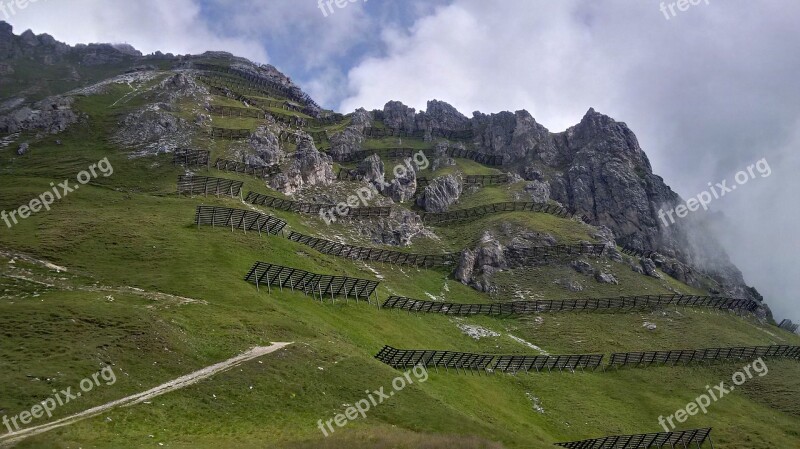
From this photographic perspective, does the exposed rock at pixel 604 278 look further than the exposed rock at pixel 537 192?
No

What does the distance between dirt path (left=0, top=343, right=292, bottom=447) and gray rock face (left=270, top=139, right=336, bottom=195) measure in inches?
3649

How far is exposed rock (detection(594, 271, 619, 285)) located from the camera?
120675 millimetres

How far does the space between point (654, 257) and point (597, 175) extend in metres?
51.6

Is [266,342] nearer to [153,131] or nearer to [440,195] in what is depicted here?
[153,131]

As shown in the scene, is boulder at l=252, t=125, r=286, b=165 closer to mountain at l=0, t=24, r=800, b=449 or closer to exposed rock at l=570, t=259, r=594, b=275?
mountain at l=0, t=24, r=800, b=449

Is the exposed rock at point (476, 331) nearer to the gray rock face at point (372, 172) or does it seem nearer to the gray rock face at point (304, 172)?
the gray rock face at point (304, 172)

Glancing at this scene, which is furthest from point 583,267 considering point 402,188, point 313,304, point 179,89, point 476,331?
point 179,89

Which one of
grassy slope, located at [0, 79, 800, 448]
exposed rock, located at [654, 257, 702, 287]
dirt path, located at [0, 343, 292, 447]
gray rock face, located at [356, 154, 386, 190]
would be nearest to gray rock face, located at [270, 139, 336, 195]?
gray rock face, located at [356, 154, 386, 190]

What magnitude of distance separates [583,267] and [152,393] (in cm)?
10452

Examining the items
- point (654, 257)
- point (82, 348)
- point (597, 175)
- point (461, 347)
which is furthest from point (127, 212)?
point (597, 175)

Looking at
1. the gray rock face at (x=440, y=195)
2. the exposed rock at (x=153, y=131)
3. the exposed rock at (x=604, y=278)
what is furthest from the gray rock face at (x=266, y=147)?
the exposed rock at (x=604, y=278)

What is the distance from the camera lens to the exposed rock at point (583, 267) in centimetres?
12372

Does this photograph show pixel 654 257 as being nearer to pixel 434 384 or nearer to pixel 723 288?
pixel 723 288

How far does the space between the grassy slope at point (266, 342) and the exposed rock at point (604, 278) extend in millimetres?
2301
